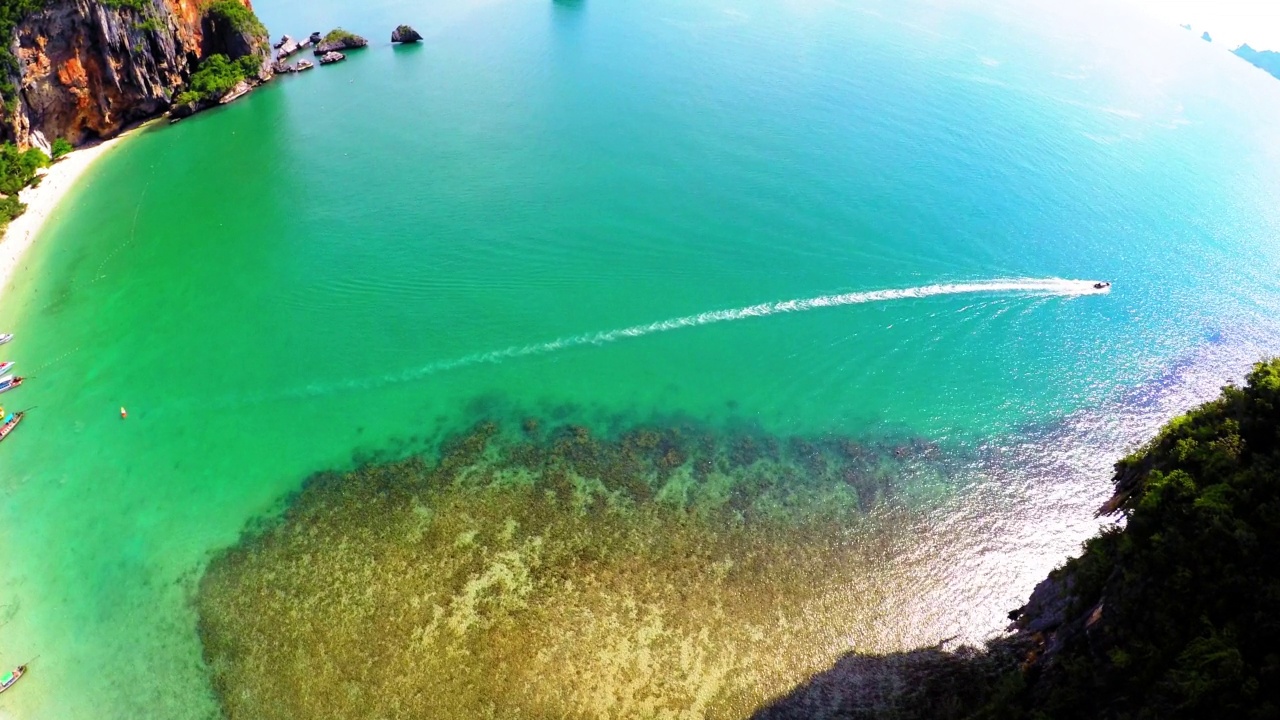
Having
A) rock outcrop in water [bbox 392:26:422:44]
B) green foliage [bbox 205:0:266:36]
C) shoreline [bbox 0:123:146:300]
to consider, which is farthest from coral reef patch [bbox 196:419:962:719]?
rock outcrop in water [bbox 392:26:422:44]

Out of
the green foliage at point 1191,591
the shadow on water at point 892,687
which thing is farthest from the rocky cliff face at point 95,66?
the green foliage at point 1191,591

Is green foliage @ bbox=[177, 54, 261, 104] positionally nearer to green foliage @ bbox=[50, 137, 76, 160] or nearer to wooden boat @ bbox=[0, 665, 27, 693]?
green foliage @ bbox=[50, 137, 76, 160]

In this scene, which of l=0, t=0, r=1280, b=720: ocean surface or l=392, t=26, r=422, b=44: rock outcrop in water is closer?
l=0, t=0, r=1280, b=720: ocean surface

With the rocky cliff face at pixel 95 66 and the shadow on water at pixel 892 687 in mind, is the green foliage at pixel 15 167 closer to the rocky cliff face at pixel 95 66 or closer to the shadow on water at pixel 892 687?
the rocky cliff face at pixel 95 66

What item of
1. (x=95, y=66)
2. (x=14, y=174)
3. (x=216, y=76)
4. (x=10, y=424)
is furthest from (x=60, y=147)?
(x=10, y=424)

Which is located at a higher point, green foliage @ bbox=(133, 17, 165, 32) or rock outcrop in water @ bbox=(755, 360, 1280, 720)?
green foliage @ bbox=(133, 17, 165, 32)
